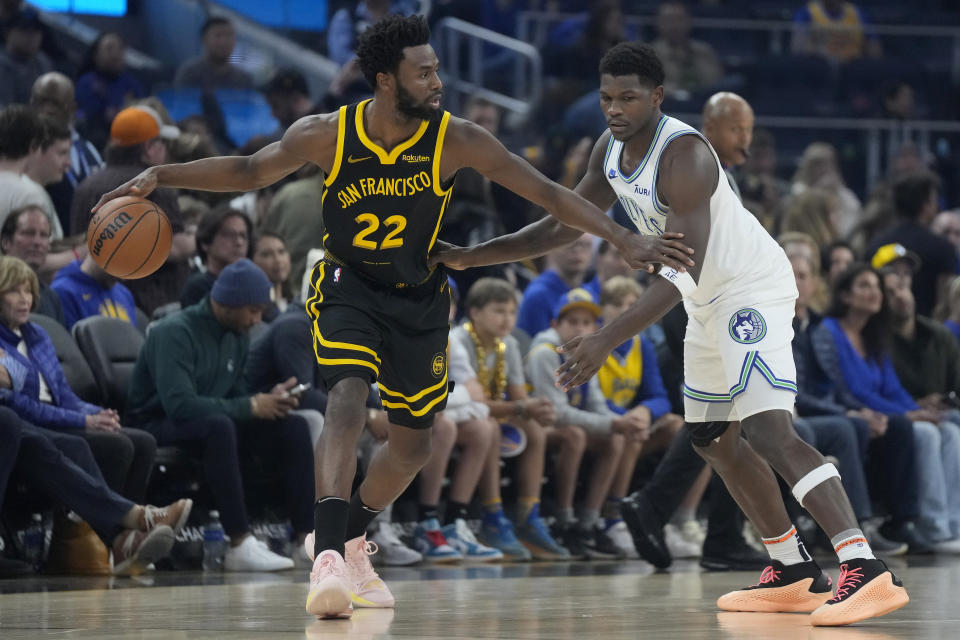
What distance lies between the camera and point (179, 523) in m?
7.34

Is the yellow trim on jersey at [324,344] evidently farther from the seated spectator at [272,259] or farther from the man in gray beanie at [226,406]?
the seated spectator at [272,259]

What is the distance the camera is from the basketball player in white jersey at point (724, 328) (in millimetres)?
5125

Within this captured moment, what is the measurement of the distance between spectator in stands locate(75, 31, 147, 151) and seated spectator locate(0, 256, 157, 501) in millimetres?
4120

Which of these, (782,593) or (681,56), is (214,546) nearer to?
(782,593)

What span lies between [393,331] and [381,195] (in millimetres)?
511

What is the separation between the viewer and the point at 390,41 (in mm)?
5457

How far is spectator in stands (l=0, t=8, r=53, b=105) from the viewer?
11.2m

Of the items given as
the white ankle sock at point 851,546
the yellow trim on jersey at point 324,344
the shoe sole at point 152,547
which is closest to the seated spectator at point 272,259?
the shoe sole at point 152,547

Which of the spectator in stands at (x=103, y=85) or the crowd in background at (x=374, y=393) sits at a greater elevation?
the spectator in stands at (x=103, y=85)

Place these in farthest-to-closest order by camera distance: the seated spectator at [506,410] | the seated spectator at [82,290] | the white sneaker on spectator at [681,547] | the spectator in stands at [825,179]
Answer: the spectator in stands at [825,179], the white sneaker on spectator at [681,547], the seated spectator at [506,410], the seated spectator at [82,290]

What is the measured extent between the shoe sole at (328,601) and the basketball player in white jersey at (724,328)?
1.04 meters

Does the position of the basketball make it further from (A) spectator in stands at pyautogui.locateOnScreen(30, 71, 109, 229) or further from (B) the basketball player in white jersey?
(A) spectator in stands at pyautogui.locateOnScreen(30, 71, 109, 229)

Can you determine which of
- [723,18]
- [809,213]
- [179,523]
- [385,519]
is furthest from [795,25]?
[179,523]

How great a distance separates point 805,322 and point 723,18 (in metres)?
7.86
